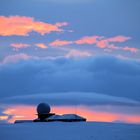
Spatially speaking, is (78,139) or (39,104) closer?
(78,139)

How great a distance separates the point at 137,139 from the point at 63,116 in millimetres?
55098

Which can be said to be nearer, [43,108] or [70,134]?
[70,134]

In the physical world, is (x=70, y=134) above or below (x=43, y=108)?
below

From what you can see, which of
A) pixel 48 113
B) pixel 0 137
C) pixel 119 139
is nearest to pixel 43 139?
pixel 0 137

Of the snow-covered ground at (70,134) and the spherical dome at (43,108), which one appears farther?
the spherical dome at (43,108)

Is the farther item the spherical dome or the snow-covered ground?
the spherical dome

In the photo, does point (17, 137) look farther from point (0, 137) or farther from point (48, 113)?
point (48, 113)

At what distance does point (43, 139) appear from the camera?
146 ft

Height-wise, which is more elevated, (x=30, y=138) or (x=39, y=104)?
(x=39, y=104)

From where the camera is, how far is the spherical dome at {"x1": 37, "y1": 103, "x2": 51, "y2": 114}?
108 metres

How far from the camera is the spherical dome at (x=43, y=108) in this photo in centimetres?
10806

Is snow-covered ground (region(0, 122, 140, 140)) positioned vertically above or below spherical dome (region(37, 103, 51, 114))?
below

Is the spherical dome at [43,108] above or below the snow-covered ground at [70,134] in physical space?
above

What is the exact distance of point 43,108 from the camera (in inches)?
4269
